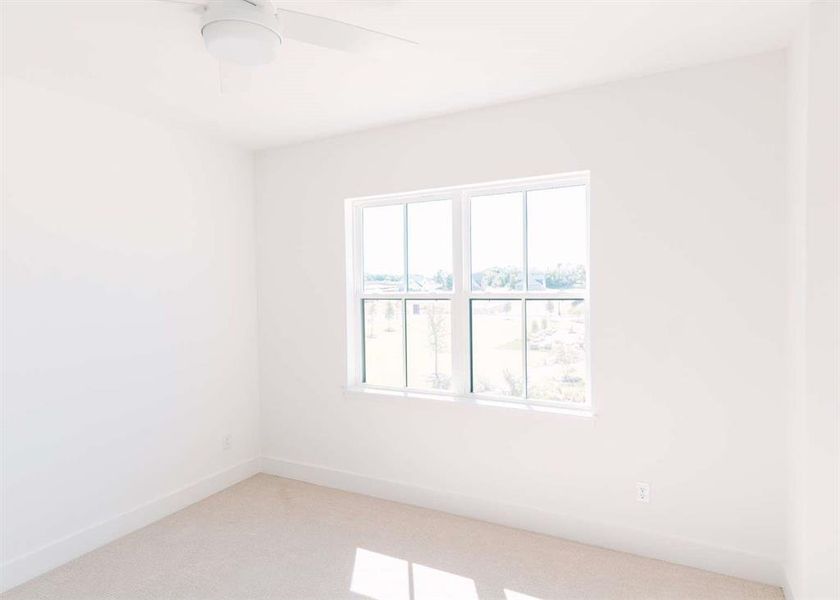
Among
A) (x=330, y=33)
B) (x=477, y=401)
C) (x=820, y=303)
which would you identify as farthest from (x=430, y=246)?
(x=820, y=303)

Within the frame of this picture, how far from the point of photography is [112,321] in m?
3.04

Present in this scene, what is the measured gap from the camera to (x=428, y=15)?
2.01 metres

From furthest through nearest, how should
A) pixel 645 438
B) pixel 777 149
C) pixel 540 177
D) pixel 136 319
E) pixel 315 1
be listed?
1. pixel 136 319
2. pixel 540 177
3. pixel 645 438
4. pixel 777 149
5. pixel 315 1

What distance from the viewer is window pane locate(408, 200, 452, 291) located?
11.2 feet

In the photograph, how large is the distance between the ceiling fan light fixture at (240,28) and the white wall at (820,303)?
6.70ft

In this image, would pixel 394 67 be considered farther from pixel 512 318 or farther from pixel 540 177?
pixel 512 318

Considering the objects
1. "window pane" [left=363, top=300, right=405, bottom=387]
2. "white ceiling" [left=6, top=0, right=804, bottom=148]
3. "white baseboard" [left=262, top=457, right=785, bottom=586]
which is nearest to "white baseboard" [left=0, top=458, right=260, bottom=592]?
"white baseboard" [left=262, top=457, right=785, bottom=586]

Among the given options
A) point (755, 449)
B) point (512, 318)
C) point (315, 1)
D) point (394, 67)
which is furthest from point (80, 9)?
point (755, 449)

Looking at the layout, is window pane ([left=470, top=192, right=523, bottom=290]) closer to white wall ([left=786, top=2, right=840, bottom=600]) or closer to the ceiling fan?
white wall ([left=786, top=2, right=840, bottom=600])

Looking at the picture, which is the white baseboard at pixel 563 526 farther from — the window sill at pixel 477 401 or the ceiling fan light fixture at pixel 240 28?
the ceiling fan light fixture at pixel 240 28

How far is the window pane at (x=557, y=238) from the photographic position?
2.97 m

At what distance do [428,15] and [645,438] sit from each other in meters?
2.31

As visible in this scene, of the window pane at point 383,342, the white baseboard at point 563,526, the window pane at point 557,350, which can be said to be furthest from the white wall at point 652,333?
the window pane at point 383,342

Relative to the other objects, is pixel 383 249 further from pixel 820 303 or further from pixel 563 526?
pixel 820 303
